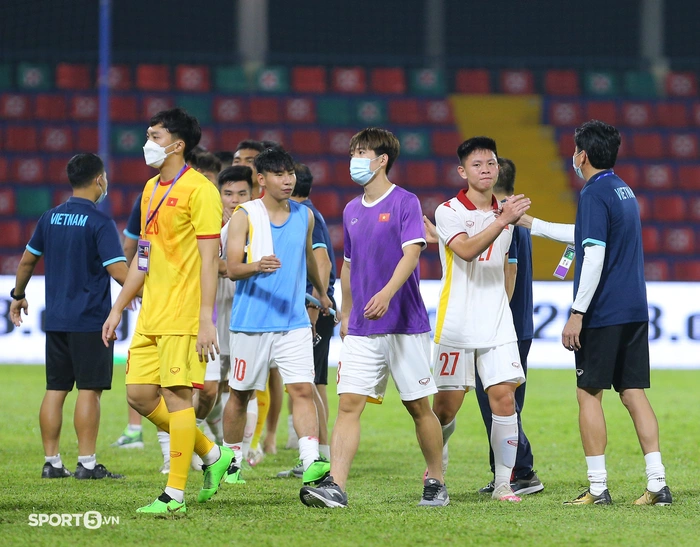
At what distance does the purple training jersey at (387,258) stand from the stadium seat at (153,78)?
16068 millimetres

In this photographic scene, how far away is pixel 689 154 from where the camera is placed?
21.1 metres

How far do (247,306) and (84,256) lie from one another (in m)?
1.41

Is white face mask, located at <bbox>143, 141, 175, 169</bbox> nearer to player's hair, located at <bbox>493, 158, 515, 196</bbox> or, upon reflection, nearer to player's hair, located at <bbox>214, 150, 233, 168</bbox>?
player's hair, located at <bbox>493, 158, 515, 196</bbox>

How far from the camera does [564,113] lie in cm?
2181

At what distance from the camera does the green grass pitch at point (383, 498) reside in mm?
4648

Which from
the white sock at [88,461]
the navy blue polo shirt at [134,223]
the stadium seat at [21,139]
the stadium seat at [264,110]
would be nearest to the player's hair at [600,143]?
the navy blue polo shirt at [134,223]

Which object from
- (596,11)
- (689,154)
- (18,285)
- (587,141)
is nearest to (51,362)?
(18,285)

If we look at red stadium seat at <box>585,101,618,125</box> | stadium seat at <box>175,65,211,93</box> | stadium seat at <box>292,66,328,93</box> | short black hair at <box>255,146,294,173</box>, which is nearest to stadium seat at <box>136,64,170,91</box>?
stadium seat at <box>175,65,211,93</box>

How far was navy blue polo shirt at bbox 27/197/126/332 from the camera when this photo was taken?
6840 millimetres

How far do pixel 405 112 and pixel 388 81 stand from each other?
96 cm

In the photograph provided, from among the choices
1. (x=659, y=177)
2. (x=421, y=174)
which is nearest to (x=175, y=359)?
(x=421, y=174)

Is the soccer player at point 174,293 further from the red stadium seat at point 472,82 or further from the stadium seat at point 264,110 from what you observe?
the red stadium seat at point 472,82

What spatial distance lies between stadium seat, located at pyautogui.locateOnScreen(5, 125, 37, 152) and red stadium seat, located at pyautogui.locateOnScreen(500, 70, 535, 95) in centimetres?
984

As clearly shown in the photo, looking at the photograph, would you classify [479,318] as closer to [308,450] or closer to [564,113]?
[308,450]
